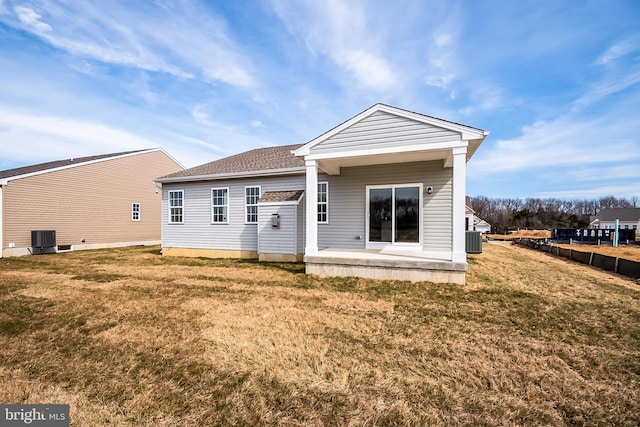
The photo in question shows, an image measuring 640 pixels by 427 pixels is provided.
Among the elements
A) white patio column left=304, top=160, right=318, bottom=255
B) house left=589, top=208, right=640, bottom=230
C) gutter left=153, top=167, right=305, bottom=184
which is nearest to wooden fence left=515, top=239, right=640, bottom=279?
white patio column left=304, top=160, right=318, bottom=255

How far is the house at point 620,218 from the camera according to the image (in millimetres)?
52062

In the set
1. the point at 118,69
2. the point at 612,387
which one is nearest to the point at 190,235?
the point at 118,69

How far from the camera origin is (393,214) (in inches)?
369

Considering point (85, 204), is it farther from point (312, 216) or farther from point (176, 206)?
point (312, 216)

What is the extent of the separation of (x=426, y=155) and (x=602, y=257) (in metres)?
10.3

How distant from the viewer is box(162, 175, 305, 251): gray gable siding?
1131cm

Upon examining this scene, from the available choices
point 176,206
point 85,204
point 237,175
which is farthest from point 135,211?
point 237,175

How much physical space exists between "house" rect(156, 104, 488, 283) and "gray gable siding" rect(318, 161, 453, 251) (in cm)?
3

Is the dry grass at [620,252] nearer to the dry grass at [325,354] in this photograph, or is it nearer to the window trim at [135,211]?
the dry grass at [325,354]

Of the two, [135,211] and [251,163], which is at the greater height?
[251,163]

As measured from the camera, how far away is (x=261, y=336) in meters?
4.09

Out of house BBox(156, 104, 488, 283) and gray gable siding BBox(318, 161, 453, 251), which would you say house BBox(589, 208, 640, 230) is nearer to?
gray gable siding BBox(318, 161, 453, 251)

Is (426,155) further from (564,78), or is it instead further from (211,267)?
(564,78)

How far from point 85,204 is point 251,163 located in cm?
1113
